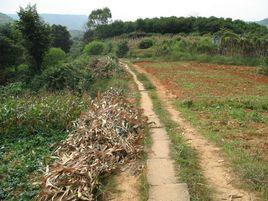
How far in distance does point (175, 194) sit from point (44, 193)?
1762mm

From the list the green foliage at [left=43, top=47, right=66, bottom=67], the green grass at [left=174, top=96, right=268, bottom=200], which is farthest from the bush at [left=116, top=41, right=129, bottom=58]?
the green grass at [left=174, top=96, right=268, bottom=200]

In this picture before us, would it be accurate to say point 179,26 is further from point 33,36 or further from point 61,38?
point 33,36

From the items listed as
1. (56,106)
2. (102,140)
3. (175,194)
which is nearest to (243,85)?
(56,106)

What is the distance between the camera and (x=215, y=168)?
20.9 feet

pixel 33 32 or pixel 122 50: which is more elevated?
pixel 33 32

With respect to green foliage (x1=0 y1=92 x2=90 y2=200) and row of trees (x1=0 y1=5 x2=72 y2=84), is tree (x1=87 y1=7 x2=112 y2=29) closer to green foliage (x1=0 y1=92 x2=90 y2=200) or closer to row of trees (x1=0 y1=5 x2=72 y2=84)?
row of trees (x1=0 y1=5 x2=72 y2=84)

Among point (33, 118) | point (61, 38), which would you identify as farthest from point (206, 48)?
point (33, 118)

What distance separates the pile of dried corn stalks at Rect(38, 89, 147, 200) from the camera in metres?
5.39

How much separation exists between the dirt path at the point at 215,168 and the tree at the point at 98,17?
6137 centimetres

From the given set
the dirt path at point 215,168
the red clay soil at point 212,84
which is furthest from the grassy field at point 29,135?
the red clay soil at point 212,84

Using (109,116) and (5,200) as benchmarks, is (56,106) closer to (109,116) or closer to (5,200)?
(109,116)

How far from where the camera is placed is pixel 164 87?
53.3 ft

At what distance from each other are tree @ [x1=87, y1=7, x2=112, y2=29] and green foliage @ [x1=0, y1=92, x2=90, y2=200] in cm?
5938

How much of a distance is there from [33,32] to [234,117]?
14.7 metres
